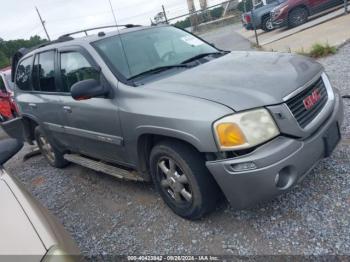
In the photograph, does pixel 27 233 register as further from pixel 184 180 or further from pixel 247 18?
pixel 247 18

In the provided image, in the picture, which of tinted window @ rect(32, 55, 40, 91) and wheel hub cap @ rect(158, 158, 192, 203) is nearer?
wheel hub cap @ rect(158, 158, 192, 203)

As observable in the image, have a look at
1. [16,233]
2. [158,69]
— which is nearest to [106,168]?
[158,69]

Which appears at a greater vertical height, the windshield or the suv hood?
the windshield

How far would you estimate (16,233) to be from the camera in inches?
68.2

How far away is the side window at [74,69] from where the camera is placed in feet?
11.5

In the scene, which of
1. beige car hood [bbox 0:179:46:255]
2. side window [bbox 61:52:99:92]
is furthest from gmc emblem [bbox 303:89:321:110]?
beige car hood [bbox 0:179:46:255]

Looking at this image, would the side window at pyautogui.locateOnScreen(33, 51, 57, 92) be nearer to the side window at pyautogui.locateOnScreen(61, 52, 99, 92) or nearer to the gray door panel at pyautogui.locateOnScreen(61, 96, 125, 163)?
the side window at pyautogui.locateOnScreen(61, 52, 99, 92)

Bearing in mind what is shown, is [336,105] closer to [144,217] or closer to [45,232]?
[144,217]

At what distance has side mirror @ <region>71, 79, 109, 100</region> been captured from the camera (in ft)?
9.99

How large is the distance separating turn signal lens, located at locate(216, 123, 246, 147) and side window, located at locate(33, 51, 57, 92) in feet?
8.49

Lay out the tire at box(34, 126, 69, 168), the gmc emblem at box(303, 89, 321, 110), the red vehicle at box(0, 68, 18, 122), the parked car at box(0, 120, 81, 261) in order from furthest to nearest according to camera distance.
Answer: the red vehicle at box(0, 68, 18, 122) < the tire at box(34, 126, 69, 168) < the gmc emblem at box(303, 89, 321, 110) < the parked car at box(0, 120, 81, 261)

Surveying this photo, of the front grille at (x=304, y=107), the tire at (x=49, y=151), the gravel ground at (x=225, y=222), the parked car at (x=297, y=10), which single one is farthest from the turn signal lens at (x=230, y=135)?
the parked car at (x=297, y=10)

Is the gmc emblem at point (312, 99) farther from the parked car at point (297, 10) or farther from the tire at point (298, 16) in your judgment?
the tire at point (298, 16)

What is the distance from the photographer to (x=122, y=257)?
291 centimetres
